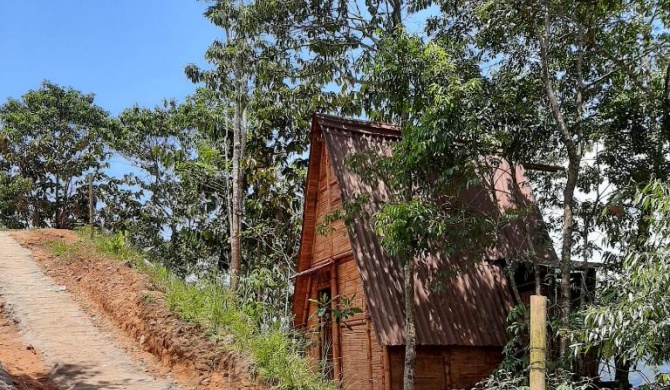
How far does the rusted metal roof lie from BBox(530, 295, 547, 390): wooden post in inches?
212

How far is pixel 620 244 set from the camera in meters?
9.57

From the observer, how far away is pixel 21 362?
6.81 meters

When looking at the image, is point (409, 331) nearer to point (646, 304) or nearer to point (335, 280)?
point (335, 280)

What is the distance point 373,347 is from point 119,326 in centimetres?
426

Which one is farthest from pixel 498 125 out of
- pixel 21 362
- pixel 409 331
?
pixel 21 362

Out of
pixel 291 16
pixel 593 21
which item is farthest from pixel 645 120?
pixel 291 16

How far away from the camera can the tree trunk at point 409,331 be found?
8.95m

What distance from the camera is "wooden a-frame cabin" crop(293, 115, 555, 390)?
32.0ft

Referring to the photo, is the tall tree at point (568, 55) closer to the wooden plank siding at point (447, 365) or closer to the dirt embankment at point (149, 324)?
the wooden plank siding at point (447, 365)

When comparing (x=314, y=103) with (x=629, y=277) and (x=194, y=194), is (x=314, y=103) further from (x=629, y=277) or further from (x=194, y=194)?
(x=629, y=277)

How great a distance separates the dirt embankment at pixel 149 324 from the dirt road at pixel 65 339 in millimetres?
254

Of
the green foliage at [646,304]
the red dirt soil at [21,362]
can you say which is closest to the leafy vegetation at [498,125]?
the green foliage at [646,304]

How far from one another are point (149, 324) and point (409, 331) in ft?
13.2

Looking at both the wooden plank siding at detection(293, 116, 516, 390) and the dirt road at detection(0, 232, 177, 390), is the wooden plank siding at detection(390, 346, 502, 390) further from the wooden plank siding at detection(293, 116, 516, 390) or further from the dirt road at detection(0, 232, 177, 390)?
the dirt road at detection(0, 232, 177, 390)
